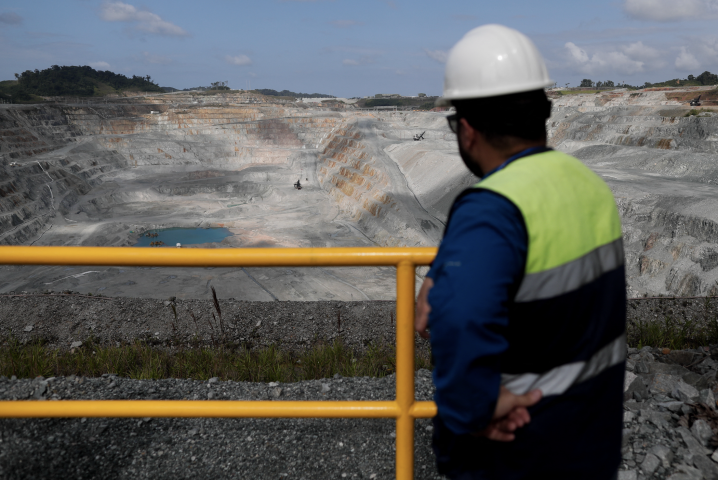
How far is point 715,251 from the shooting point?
1398 centimetres

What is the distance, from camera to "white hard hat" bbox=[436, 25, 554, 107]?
1364mm

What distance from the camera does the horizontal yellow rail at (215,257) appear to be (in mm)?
1865

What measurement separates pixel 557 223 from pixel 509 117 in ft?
1.10

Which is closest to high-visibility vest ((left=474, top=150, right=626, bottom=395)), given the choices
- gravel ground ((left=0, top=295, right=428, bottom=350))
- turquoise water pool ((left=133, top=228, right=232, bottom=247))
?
gravel ground ((left=0, top=295, right=428, bottom=350))

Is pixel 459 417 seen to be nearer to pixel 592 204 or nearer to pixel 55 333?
pixel 592 204

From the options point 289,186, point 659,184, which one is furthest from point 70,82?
point 659,184

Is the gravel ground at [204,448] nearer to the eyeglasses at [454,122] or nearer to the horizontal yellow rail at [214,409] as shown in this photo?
the horizontal yellow rail at [214,409]

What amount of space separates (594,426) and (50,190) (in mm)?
38659

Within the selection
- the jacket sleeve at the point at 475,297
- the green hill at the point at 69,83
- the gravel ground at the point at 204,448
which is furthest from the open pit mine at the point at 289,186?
the green hill at the point at 69,83

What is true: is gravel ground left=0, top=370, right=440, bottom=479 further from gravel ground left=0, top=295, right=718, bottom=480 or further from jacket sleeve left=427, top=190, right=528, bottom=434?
jacket sleeve left=427, top=190, right=528, bottom=434

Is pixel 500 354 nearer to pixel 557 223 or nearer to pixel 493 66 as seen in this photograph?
pixel 557 223

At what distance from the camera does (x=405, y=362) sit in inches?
75.8

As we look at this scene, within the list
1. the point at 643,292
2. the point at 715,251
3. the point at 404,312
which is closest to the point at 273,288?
the point at 643,292

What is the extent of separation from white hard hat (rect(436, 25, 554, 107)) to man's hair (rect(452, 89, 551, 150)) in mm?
20
